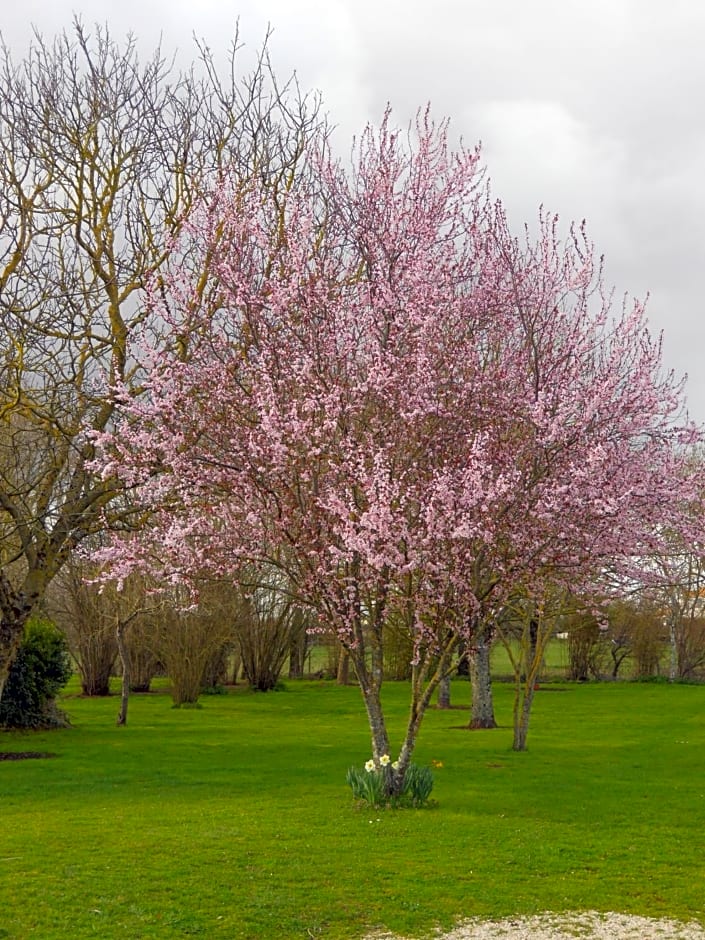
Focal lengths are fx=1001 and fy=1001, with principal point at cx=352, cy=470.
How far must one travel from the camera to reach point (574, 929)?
663cm

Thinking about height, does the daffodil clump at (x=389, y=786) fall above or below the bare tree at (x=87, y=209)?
below

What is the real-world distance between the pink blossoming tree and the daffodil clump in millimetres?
77

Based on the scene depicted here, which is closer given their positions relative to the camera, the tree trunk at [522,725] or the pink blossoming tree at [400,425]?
the pink blossoming tree at [400,425]

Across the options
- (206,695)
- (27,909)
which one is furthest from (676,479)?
(206,695)

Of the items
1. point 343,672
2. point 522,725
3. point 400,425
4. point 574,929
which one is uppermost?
point 400,425

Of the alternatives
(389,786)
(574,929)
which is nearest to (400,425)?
(389,786)

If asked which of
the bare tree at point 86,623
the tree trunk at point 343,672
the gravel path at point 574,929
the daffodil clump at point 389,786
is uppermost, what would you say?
the bare tree at point 86,623

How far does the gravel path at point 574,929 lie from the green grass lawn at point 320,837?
0.75 ft

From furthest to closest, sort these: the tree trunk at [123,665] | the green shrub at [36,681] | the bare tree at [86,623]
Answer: the bare tree at [86,623]
the tree trunk at [123,665]
the green shrub at [36,681]

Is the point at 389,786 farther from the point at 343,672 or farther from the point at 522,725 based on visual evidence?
the point at 343,672

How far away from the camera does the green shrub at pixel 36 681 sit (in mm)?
20047

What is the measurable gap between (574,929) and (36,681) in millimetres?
16085

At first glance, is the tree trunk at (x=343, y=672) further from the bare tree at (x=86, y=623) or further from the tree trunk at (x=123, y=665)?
the tree trunk at (x=123, y=665)

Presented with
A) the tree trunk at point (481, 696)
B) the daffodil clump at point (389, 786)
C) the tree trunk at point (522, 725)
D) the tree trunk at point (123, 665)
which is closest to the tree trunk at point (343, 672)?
the tree trunk at point (481, 696)
